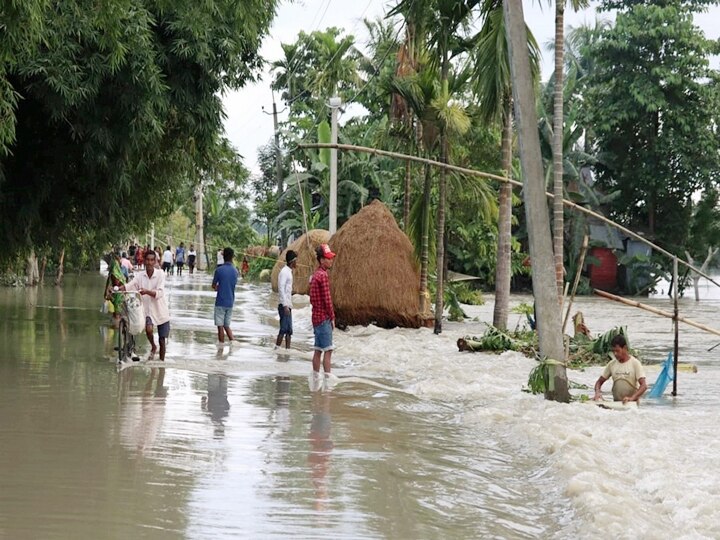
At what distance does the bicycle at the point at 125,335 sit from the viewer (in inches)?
573

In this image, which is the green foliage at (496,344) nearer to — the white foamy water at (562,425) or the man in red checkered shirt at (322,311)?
the white foamy water at (562,425)

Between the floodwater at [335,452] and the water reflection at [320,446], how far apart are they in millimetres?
24

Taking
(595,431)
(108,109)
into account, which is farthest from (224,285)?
(595,431)

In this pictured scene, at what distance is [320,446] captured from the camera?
9.16 m

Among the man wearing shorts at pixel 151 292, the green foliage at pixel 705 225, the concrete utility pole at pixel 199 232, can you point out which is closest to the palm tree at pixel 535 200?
the man wearing shorts at pixel 151 292

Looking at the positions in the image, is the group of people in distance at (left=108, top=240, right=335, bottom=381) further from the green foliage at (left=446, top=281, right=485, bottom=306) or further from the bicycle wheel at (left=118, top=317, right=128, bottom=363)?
the green foliage at (left=446, top=281, right=485, bottom=306)

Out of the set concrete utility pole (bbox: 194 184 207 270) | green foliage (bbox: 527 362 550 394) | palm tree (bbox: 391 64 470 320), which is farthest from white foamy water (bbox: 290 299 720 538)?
concrete utility pole (bbox: 194 184 207 270)

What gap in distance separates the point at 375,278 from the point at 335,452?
13.7m

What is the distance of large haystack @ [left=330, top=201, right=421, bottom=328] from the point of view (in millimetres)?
22516

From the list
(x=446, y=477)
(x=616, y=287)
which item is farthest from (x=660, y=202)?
(x=446, y=477)

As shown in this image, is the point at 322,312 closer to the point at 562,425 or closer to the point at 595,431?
the point at 562,425

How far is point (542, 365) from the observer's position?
11.7m

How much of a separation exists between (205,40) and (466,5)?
5.69 m

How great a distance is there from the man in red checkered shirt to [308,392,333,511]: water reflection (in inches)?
52.2
